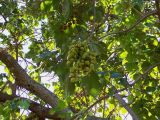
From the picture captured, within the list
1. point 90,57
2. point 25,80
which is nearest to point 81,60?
point 90,57

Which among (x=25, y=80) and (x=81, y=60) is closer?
(x=81, y=60)

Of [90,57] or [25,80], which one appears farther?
[25,80]

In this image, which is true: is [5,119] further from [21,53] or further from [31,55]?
[21,53]

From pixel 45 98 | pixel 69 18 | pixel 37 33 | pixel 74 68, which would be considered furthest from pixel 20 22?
pixel 74 68

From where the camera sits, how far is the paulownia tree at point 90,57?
2.10 meters

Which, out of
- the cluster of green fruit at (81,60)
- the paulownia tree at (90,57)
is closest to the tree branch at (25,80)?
the paulownia tree at (90,57)

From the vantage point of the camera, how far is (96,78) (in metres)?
2.15

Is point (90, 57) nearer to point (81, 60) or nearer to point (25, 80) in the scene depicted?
point (81, 60)

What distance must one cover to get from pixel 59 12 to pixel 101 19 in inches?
10.7

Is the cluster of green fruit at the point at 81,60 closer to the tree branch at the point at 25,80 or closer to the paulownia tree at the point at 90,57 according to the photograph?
the paulownia tree at the point at 90,57

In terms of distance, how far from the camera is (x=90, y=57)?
5.82ft

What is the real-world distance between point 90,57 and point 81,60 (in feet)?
0.15

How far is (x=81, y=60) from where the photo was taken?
1.75m

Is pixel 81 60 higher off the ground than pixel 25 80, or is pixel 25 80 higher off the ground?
pixel 25 80
